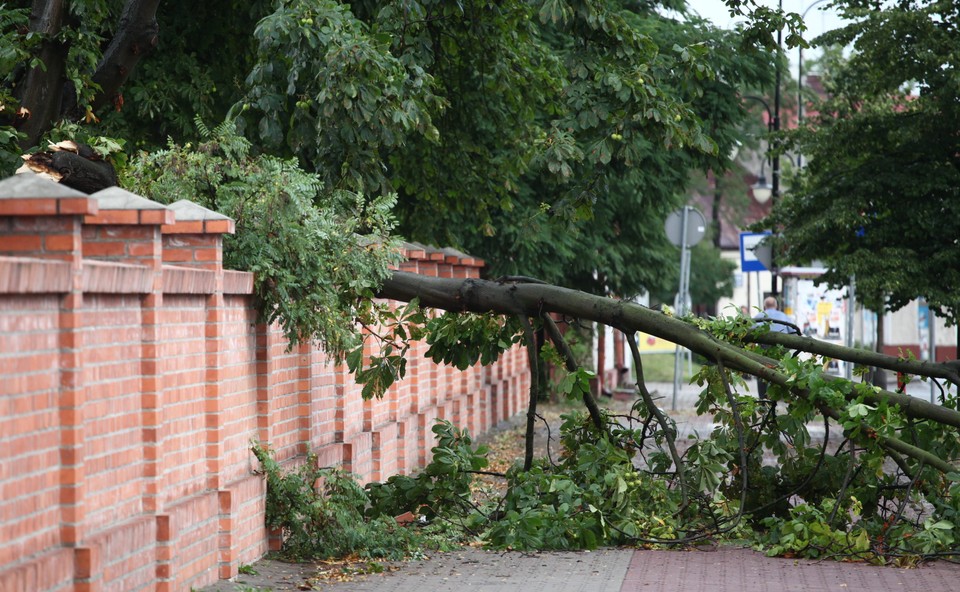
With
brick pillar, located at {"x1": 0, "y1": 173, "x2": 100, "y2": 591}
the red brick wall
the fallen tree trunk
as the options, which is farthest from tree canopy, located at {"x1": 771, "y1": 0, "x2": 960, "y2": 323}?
brick pillar, located at {"x1": 0, "y1": 173, "x2": 100, "y2": 591}

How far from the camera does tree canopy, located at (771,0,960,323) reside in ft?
62.3

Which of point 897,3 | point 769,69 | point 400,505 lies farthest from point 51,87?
point 769,69

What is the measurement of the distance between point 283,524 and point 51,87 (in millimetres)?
6038

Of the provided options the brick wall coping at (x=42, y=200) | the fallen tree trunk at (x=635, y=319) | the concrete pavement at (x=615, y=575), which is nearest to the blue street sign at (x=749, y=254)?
the fallen tree trunk at (x=635, y=319)

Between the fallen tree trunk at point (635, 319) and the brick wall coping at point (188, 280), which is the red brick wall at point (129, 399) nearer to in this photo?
the brick wall coping at point (188, 280)

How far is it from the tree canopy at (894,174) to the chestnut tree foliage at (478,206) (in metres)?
0.13

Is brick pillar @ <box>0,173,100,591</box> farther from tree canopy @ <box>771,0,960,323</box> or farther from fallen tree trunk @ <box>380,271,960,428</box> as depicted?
tree canopy @ <box>771,0,960,323</box>

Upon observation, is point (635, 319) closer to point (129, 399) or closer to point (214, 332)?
point (214, 332)

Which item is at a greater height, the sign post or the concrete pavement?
the sign post

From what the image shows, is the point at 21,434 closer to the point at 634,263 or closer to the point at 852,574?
the point at 852,574

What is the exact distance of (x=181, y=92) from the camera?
53.5 ft

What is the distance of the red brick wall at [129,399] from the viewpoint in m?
A: 6.21

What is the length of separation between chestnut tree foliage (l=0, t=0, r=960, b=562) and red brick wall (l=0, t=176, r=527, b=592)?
73cm

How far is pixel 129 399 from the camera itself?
758 centimetres
